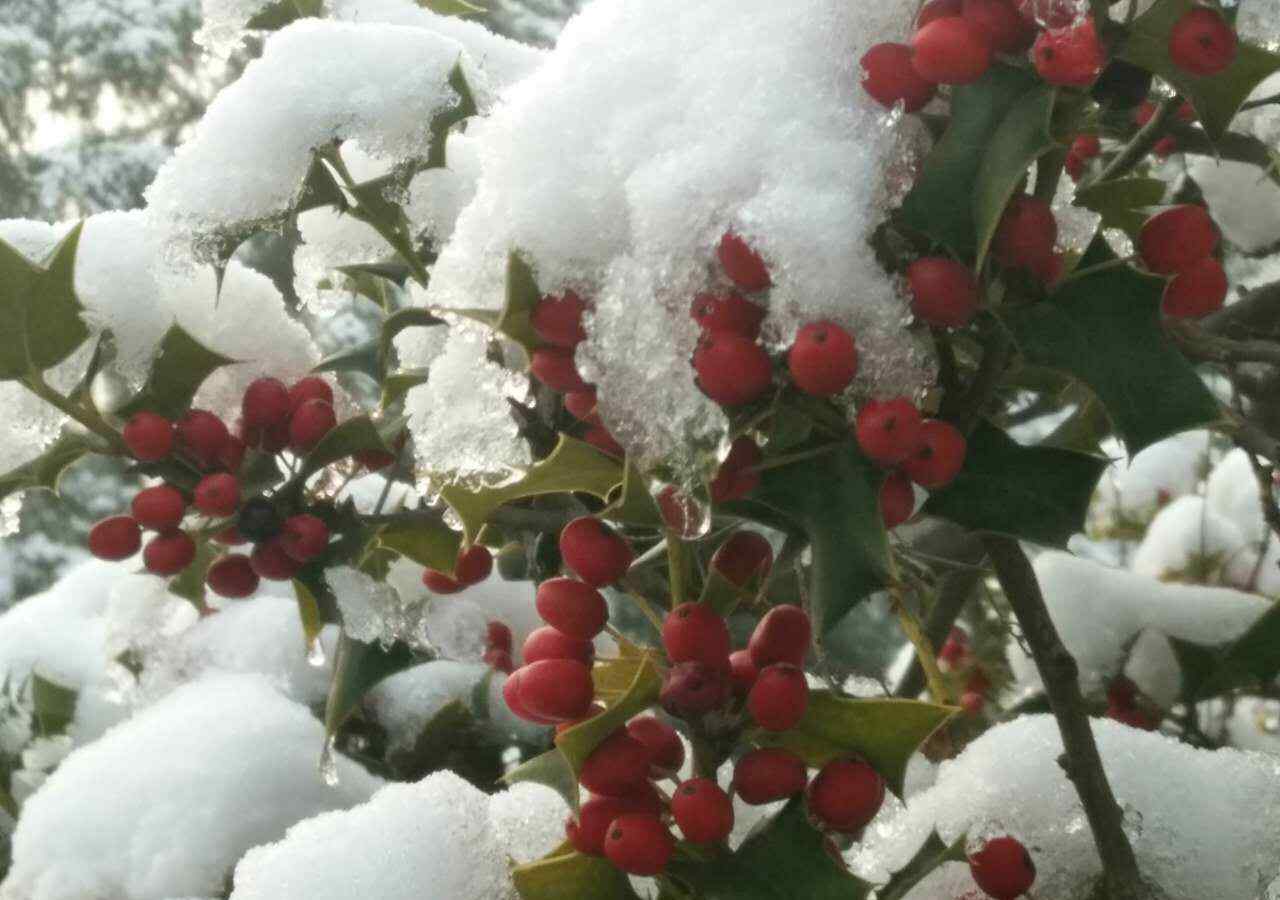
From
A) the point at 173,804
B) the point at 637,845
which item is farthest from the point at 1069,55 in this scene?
the point at 173,804

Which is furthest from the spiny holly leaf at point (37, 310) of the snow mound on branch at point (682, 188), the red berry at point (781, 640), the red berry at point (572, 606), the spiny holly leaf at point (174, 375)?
the red berry at point (781, 640)

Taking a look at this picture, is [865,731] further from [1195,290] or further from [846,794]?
[1195,290]

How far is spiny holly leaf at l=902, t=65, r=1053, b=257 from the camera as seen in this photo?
76 centimetres

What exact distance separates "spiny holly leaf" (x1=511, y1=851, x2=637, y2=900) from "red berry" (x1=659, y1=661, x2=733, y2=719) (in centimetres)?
11

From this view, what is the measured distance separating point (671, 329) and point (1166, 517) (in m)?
2.09

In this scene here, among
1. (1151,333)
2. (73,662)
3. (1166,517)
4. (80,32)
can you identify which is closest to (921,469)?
(1151,333)

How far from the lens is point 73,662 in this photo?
6.29ft

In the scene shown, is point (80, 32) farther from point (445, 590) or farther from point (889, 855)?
point (889, 855)

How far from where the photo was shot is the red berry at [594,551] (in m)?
0.91

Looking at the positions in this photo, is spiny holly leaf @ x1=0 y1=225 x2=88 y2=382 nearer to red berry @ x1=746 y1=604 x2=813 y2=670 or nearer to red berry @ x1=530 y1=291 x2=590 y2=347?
red berry @ x1=530 y1=291 x2=590 y2=347

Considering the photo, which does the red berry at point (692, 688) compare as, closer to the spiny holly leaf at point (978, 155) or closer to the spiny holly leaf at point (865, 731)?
the spiny holly leaf at point (865, 731)

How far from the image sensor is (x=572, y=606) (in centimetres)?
92

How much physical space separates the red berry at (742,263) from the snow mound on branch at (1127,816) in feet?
1.40

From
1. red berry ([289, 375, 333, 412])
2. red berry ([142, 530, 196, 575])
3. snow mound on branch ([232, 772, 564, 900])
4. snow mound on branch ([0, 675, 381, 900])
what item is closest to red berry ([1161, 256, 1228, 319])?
snow mound on branch ([232, 772, 564, 900])
